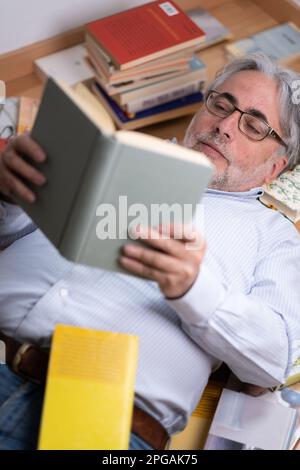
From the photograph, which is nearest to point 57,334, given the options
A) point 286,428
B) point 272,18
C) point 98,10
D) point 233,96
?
point 286,428

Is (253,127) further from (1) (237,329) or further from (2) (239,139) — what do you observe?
(1) (237,329)

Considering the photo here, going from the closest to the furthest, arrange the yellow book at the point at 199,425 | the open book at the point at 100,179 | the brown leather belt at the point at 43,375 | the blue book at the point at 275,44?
the open book at the point at 100,179 → the brown leather belt at the point at 43,375 → the yellow book at the point at 199,425 → the blue book at the point at 275,44

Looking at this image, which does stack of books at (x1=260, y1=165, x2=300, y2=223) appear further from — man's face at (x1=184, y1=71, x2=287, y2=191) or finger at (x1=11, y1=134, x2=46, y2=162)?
finger at (x1=11, y1=134, x2=46, y2=162)

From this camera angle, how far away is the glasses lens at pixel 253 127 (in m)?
1.66

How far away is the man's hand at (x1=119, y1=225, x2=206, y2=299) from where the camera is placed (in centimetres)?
116

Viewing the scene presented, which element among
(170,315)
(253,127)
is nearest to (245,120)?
(253,127)

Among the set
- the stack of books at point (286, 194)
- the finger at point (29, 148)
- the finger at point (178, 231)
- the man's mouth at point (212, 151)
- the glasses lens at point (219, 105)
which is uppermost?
the finger at point (29, 148)

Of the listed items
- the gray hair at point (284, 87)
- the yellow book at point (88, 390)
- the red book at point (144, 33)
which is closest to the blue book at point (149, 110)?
the red book at point (144, 33)

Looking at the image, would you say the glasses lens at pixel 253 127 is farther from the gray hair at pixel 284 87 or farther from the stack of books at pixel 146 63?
the stack of books at pixel 146 63

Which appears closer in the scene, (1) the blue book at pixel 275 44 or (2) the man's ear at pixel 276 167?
(2) the man's ear at pixel 276 167

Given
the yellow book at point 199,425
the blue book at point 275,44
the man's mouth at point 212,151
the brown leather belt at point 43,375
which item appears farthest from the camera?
the blue book at point 275,44

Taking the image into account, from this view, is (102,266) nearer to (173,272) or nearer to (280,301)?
(173,272)

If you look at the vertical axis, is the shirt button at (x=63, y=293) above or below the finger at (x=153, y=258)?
below

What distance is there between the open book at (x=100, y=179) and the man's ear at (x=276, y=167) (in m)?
0.65
